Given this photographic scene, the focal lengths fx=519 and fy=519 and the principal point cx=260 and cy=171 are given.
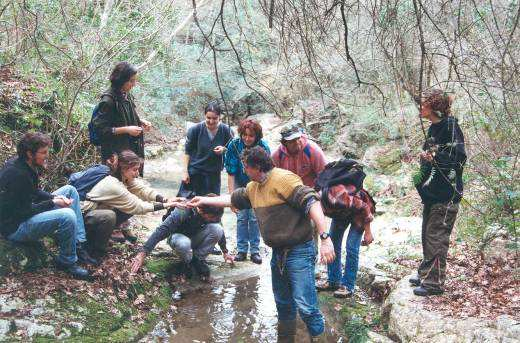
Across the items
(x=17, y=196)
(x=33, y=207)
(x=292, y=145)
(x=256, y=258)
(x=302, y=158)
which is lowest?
(x=256, y=258)

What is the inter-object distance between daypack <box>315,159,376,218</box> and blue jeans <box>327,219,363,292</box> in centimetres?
22

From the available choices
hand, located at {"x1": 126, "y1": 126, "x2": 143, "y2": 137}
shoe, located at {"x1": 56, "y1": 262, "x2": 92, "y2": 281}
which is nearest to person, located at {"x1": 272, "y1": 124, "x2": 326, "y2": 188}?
hand, located at {"x1": 126, "y1": 126, "x2": 143, "y2": 137}

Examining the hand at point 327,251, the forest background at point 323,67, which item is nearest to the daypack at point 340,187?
the forest background at point 323,67

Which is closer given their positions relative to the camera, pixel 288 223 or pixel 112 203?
pixel 288 223

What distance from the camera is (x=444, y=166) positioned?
15.2 ft

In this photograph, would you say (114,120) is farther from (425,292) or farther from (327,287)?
(425,292)

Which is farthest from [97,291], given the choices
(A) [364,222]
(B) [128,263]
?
(A) [364,222]

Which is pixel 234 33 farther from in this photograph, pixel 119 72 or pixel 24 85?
pixel 119 72

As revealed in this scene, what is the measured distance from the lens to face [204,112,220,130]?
6.28 m

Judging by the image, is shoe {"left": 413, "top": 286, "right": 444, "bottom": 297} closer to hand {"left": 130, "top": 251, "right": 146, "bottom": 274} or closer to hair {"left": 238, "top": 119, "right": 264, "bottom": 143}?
hair {"left": 238, "top": 119, "right": 264, "bottom": 143}

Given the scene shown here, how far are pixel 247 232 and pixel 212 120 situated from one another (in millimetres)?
1509

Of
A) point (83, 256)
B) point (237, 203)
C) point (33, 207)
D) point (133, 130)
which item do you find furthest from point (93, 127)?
point (237, 203)

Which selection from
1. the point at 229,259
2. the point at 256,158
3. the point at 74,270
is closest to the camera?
the point at 256,158

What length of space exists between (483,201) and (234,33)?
12.0 meters
